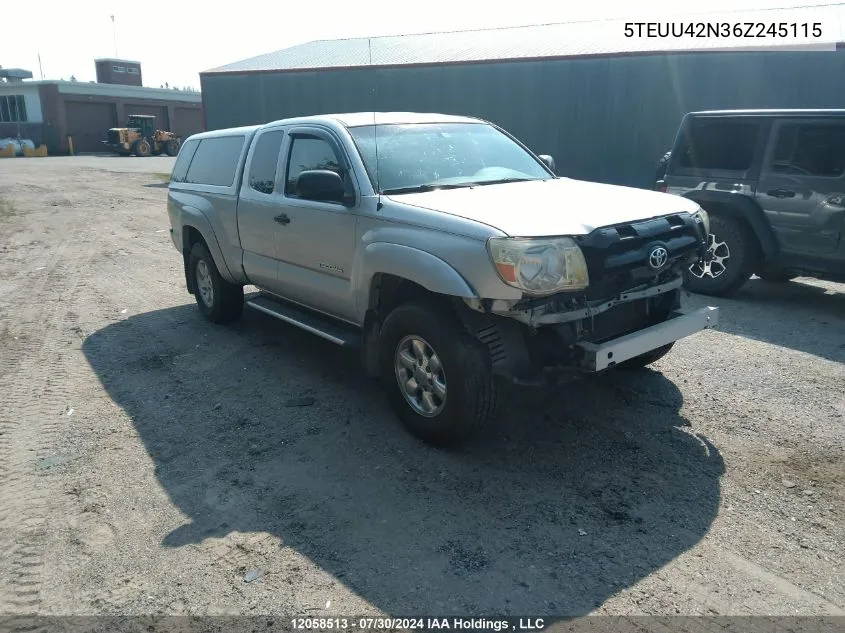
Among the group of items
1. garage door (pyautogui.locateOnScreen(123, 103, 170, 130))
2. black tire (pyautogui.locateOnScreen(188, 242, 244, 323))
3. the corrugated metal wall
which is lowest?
black tire (pyautogui.locateOnScreen(188, 242, 244, 323))

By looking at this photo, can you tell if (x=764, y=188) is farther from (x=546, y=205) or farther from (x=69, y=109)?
(x=69, y=109)

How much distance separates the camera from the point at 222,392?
5.26 metres

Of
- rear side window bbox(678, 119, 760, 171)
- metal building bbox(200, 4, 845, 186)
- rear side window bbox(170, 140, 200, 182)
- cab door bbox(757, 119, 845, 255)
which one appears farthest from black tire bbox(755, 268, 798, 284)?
metal building bbox(200, 4, 845, 186)

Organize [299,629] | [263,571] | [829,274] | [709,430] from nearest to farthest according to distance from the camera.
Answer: [299,629] → [263,571] → [709,430] → [829,274]

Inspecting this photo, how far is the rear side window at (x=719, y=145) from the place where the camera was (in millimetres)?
7418

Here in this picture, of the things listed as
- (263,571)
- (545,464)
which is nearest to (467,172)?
(545,464)

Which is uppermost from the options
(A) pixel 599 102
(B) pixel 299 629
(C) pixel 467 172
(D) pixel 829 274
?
(A) pixel 599 102

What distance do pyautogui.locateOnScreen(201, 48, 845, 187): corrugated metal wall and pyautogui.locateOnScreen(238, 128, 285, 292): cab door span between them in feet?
19.5

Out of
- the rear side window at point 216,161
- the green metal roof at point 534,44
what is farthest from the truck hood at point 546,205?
the green metal roof at point 534,44

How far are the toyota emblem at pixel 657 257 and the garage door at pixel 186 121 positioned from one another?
54871 millimetres

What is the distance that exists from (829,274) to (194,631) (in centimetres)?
673

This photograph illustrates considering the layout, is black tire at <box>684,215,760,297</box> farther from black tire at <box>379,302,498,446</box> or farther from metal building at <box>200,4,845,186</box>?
metal building at <box>200,4,845,186</box>

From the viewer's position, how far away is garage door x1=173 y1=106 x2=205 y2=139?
54.5 metres

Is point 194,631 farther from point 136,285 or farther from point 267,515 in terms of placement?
point 136,285
